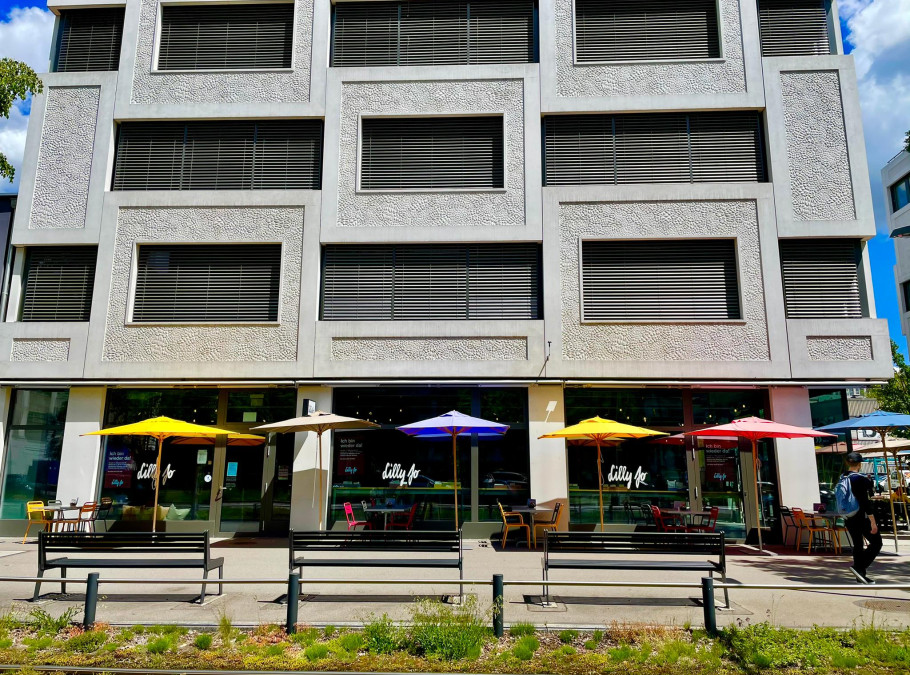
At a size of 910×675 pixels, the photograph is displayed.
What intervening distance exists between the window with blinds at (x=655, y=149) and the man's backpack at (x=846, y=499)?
8798mm

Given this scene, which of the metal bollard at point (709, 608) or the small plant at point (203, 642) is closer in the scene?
the small plant at point (203, 642)

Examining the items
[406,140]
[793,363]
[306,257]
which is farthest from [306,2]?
[793,363]

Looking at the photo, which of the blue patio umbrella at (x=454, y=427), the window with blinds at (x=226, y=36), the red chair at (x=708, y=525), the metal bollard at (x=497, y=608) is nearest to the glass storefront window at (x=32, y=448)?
the blue patio umbrella at (x=454, y=427)

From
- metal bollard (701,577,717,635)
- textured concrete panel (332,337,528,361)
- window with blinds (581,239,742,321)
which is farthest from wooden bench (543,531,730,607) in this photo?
window with blinds (581,239,742,321)

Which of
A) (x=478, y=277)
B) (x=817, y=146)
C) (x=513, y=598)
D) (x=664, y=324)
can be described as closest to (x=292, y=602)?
(x=513, y=598)

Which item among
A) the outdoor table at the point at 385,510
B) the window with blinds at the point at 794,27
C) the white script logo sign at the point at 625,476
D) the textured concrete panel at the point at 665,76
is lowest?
the outdoor table at the point at 385,510

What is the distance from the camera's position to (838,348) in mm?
15453

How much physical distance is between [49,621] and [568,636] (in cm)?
556

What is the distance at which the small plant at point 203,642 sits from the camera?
22.2ft

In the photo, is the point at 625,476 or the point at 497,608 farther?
the point at 625,476

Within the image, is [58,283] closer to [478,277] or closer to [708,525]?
[478,277]

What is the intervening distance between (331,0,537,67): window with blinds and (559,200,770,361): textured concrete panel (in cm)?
482

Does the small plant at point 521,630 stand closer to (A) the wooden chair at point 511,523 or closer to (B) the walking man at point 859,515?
(B) the walking man at point 859,515

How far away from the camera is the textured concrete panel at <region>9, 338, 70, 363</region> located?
53.5 ft
